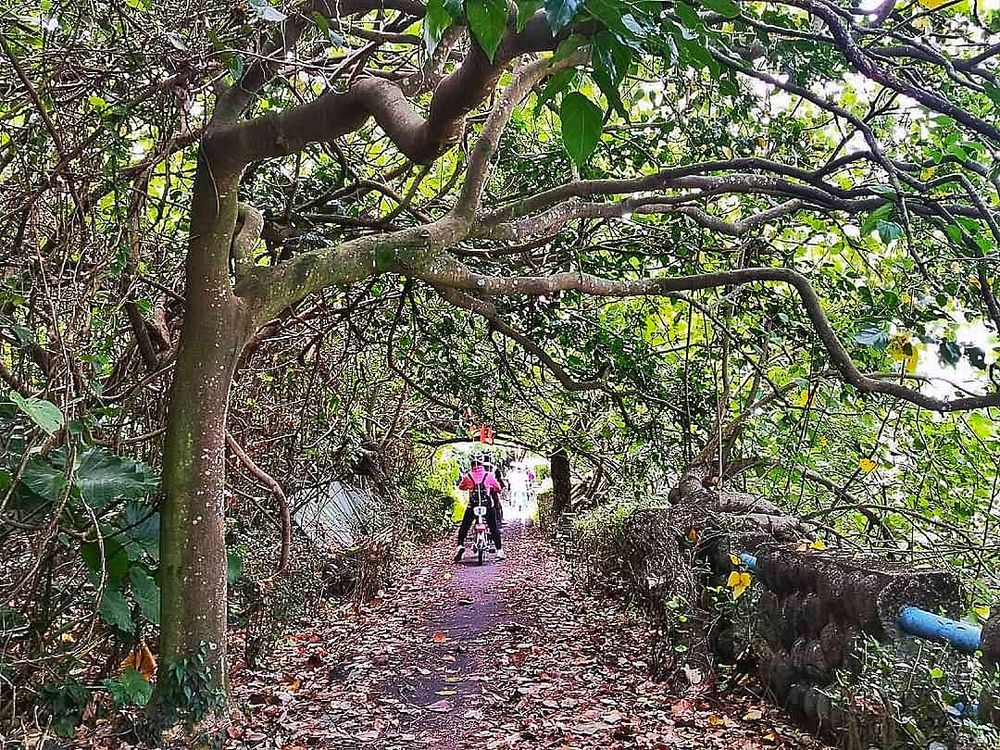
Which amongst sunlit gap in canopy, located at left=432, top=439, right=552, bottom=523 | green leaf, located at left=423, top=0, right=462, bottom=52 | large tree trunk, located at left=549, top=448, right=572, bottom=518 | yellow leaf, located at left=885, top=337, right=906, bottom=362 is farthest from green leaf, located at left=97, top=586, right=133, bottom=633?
sunlit gap in canopy, located at left=432, top=439, right=552, bottom=523

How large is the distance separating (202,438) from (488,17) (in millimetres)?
3081

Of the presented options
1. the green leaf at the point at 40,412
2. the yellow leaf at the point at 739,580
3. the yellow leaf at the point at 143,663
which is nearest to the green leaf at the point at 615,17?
the green leaf at the point at 40,412

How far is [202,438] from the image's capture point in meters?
3.94

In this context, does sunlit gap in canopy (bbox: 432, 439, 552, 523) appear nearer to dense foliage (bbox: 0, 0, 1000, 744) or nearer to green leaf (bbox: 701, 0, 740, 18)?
dense foliage (bbox: 0, 0, 1000, 744)

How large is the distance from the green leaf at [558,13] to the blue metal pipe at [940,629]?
261 centimetres

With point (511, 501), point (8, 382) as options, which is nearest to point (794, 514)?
point (8, 382)

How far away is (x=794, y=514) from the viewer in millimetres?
5707

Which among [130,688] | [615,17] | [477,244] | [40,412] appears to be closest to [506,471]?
[477,244]

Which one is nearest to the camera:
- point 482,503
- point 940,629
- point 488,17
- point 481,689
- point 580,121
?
point 488,17

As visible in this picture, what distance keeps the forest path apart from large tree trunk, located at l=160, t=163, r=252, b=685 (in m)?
0.82

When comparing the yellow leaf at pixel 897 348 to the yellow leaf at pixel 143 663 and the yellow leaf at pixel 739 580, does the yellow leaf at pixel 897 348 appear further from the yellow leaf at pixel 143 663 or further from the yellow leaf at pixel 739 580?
the yellow leaf at pixel 143 663

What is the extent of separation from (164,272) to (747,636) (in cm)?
437

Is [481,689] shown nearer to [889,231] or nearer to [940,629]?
[940,629]

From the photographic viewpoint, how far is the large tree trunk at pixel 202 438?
3.76 meters
